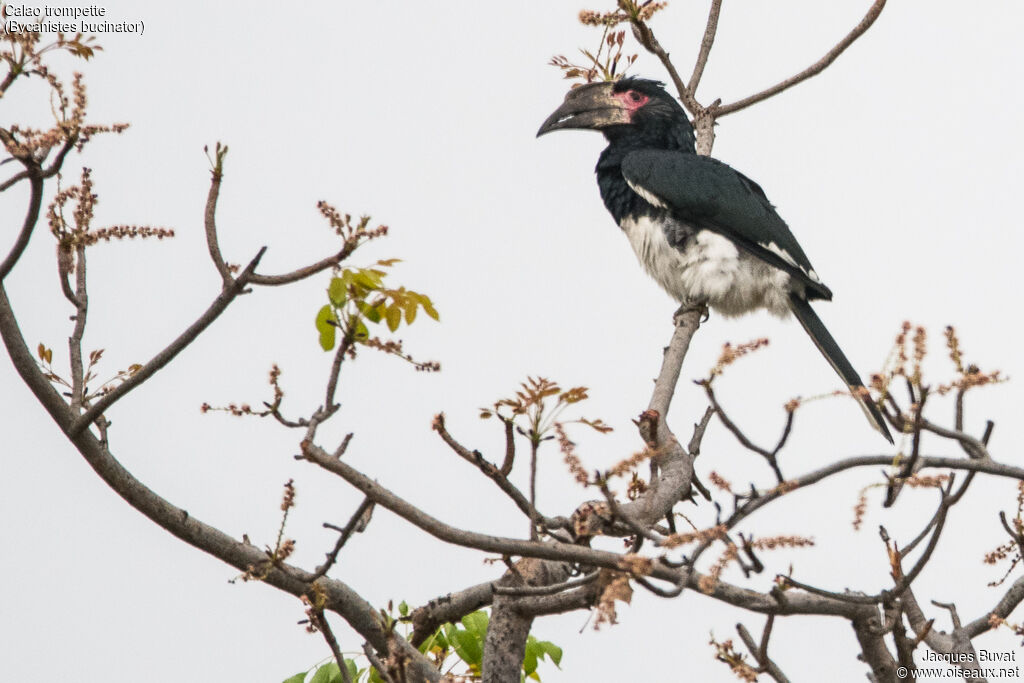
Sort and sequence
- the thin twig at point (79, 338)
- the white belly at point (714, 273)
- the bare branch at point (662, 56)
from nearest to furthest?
the thin twig at point (79, 338), the bare branch at point (662, 56), the white belly at point (714, 273)

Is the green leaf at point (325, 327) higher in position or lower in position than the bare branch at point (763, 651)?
higher

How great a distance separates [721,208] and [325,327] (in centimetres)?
301

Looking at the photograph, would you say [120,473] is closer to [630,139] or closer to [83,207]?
[83,207]

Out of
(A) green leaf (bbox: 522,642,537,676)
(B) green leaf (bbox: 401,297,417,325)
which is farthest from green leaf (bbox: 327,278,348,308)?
(A) green leaf (bbox: 522,642,537,676)

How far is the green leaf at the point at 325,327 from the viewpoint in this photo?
6.84 ft

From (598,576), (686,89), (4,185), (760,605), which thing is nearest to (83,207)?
(4,185)

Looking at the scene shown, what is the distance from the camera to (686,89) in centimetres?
425

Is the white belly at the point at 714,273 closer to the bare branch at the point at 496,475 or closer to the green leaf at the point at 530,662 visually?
the green leaf at the point at 530,662

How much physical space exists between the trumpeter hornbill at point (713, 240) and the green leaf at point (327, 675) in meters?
2.24

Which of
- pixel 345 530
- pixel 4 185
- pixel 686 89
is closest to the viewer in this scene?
pixel 345 530

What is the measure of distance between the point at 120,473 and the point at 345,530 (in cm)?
59

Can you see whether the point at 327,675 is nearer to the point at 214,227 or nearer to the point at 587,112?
the point at 214,227

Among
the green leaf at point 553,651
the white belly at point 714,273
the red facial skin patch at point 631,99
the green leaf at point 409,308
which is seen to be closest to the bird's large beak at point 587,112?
the red facial skin patch at point 631,99

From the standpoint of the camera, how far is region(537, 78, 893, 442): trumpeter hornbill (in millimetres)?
4766
